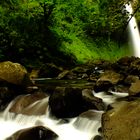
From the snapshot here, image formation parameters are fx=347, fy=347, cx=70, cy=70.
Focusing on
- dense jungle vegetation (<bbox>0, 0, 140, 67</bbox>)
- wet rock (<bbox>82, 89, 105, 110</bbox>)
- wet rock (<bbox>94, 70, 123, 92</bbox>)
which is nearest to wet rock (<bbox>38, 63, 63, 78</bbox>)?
dense jungle vegetation (<bbox>0, 0, 140, 67</bbox>)

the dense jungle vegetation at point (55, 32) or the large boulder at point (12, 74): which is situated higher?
the dense jungle vegetation at point (55, 32)

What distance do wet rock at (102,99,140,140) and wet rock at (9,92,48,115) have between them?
10.6ft

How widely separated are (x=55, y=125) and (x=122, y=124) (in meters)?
2.95

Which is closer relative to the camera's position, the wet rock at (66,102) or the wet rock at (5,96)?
the wet rock at (66,102)

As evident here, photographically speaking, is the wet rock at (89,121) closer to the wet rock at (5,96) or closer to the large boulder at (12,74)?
the wet rock at (5,96)

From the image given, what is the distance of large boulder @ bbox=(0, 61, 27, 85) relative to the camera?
10.7m

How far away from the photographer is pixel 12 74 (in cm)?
1075

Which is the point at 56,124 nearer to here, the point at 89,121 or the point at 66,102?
the point at 66,102

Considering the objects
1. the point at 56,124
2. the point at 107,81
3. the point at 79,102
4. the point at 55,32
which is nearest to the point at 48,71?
the point at 107,81

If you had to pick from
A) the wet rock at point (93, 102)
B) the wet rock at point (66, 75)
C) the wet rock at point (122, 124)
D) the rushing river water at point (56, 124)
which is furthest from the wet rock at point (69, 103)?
the wet rock at point (66, 75)

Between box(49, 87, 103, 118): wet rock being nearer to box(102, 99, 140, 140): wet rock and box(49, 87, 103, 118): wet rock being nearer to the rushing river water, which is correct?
the rushing river water

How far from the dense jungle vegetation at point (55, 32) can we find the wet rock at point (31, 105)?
4.76 meters

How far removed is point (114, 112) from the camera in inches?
249

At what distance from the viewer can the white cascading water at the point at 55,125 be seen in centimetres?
777
